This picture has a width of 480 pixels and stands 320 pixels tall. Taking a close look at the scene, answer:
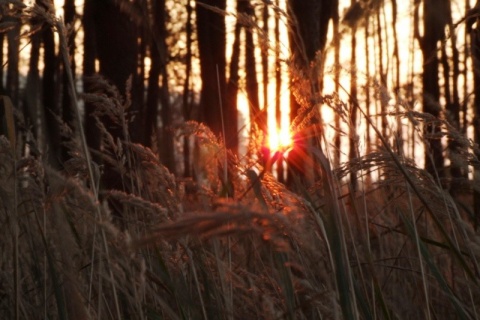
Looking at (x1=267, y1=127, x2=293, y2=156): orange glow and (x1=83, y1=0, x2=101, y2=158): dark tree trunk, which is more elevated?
(x1=83, y1=0, x2=101, y2=158): dark tree trunk

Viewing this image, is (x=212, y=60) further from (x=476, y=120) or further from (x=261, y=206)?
(x=261, y=206)

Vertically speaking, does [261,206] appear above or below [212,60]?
below

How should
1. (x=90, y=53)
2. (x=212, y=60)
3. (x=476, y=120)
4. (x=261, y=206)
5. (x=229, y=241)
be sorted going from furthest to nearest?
(x=212, y=60)
(x=90, y=53)
(x=476, y=120)
(x=229, y=241)
(x=261, y=206)

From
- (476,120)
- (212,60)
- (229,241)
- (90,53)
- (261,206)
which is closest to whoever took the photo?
(261,206)

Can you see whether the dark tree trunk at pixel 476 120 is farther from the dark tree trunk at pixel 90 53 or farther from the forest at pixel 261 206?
the dark tree trunk at pixel 90 53

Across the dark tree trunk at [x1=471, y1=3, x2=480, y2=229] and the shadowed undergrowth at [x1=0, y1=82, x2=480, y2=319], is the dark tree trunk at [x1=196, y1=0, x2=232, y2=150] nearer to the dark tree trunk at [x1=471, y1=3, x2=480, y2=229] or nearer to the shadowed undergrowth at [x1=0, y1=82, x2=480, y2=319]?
the dark tree trunk at [x1=471, y1=3, x2=480, y2=229]

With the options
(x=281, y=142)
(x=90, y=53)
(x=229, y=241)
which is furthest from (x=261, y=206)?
(x=90, y=53)

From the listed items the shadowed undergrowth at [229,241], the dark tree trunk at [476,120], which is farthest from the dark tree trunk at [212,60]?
the shadowed undergrowth at [229,241]

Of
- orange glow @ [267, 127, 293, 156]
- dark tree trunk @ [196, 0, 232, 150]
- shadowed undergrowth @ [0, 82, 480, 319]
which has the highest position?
Result: dark tree trunk @ [196, 0, 232, 150]

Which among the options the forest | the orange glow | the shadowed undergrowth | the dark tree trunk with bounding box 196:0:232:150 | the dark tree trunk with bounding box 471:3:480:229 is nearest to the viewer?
the shadowed undergrowth

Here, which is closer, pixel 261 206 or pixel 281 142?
pixel 261 206

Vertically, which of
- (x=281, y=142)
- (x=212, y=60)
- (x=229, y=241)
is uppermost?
(x=212, y=60)

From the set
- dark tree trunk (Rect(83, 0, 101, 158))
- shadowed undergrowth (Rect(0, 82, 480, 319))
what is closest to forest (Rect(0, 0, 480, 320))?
shadowed undergrowth (Rect(0, 82, 480, 319))

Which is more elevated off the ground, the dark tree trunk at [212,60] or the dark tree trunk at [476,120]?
the dark tree trunk at [212,60]
